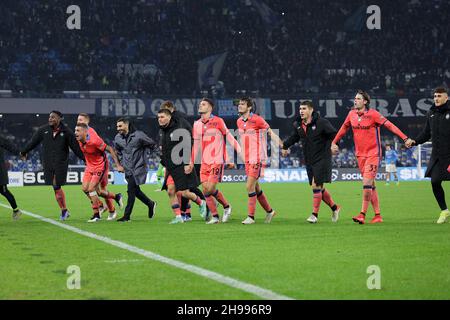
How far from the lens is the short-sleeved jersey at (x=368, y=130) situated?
14.0 meters

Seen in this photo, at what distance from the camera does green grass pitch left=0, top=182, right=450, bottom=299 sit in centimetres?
655

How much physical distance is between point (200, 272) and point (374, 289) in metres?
1.85

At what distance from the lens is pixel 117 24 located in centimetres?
5119

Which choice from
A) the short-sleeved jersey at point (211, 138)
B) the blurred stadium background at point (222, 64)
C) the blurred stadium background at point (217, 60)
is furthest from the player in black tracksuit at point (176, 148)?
the blurred stadium background at point (217, 60)

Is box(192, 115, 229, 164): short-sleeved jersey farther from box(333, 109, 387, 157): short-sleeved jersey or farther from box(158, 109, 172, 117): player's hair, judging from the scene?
box(333, 109, 387, 157): short-sleeved jersey

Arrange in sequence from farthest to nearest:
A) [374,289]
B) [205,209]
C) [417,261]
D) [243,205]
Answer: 1. [243,205]
2. [205,209]
3. [417,261]
4. [374,289]

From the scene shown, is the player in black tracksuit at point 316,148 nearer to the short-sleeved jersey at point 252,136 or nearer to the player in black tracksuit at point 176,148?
the short-sleeved jersey at point 252,136

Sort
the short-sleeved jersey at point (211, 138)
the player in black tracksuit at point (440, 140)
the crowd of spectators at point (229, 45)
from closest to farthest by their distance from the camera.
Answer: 1. the player in black tracksuit at point (440, 140)
2. the short-sleeved jersey at point (211, 138)
3. the crowd of spectators at point (229, 45)

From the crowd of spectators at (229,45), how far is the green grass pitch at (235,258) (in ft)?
112

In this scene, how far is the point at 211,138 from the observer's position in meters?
14.3

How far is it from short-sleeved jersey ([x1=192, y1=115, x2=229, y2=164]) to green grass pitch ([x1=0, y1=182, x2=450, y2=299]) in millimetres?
1216

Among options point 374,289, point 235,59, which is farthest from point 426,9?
point 374,289

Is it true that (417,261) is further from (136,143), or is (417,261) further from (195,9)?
(195,9)

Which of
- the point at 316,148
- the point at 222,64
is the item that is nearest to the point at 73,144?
the point at 316,148
